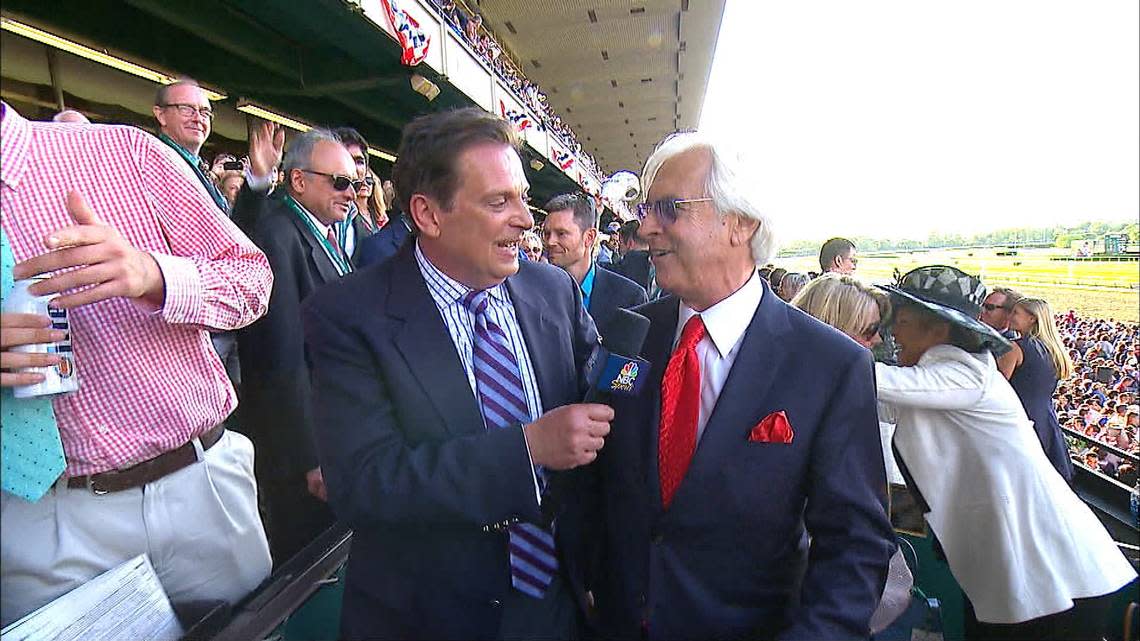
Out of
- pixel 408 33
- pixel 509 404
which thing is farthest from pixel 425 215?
pixel 408 33

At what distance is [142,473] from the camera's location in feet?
4.52

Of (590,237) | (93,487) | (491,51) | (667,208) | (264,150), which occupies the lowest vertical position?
(93,487)

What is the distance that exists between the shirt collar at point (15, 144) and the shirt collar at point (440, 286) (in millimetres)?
750

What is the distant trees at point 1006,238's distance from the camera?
606 cm

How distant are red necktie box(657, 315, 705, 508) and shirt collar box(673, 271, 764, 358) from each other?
0.06m

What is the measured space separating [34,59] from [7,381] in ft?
1.90

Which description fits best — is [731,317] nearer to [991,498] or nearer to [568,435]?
[568,435]

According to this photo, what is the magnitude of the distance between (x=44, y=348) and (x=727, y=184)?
1.42 m

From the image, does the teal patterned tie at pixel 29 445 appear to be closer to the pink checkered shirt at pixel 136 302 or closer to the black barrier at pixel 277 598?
the pink checkered shirt at pixel 136 302

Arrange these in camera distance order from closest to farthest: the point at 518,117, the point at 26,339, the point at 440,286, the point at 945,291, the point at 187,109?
the point at 26,339, the point at 440,286, the point at 945,291, the point at 187,109, the point at 518,117

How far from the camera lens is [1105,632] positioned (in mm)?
2189

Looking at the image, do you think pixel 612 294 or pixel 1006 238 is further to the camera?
pixel 1006 238

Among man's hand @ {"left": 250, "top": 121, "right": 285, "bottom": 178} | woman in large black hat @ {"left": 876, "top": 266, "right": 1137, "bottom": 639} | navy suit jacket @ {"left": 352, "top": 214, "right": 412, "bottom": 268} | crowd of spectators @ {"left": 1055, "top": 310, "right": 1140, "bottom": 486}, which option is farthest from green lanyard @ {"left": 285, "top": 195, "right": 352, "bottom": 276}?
crowd of spectators @ {"left": 1055, "top": 310, "right": 1140, "bottom": 486}

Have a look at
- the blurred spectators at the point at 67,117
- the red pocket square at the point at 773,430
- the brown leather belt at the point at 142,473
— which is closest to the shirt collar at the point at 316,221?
the blurred spectators at the point at 67,117
